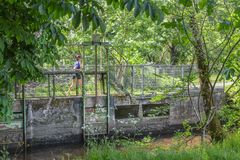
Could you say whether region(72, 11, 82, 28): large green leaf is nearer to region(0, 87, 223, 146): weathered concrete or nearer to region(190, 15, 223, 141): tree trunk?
region(190, 15, 223, 141): tree trunk

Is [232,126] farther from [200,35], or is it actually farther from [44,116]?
[44,116]

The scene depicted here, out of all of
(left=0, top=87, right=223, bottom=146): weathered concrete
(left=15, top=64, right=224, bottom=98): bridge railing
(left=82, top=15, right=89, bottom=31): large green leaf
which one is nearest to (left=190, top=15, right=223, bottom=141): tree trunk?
(left=82, top=15, right=89, bottom=31): large green leaf

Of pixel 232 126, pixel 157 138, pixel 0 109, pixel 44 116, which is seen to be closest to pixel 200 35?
pixel 232 126

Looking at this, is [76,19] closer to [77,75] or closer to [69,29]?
[69,29]

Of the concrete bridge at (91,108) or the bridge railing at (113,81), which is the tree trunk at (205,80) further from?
the bridge railing at (113,81)

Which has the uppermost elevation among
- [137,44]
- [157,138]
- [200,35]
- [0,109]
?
[137,44]

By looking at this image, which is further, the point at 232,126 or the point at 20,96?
the point at 20,96

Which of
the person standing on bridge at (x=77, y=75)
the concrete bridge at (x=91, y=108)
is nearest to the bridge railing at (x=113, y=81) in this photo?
the concrete bridge at (x=91, y=108)

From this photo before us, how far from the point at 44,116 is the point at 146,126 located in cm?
399

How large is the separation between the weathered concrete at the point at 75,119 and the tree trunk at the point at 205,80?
188 inches

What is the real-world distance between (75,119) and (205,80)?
23.9 feet

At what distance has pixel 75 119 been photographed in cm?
1209

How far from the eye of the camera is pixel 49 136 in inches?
457

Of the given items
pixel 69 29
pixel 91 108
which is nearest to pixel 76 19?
pixel 69 29
